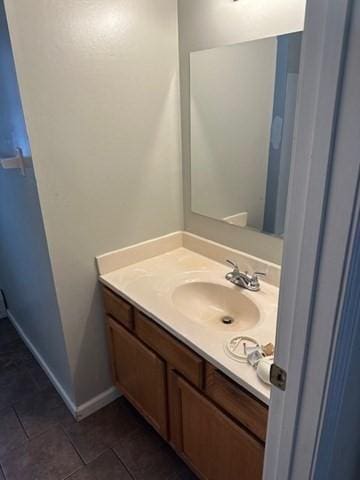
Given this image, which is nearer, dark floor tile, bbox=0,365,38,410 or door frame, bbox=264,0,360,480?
door frame, bbox=264,0,360,480

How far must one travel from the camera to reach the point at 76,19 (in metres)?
1.24

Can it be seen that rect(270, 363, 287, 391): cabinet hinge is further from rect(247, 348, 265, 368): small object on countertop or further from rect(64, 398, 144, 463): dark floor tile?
rect(64, 398, 144, 463): dark floor tile

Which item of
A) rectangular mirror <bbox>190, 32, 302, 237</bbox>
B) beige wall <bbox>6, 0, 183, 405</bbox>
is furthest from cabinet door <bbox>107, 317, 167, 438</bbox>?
rectangular mirror <bbox>190, 32, 302, 237</bbox>

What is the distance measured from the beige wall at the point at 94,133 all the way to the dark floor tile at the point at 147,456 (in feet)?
1.07

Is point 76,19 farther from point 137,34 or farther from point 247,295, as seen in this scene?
point 247,295

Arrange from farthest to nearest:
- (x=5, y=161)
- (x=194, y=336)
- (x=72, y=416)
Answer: (x=72, y=416) < (x=5, y=161) < (x=194, y=336)

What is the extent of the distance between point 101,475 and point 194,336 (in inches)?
35.3

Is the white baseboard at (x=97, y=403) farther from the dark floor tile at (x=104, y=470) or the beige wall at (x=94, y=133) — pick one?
the dark floor tile at (x=104, y=470)

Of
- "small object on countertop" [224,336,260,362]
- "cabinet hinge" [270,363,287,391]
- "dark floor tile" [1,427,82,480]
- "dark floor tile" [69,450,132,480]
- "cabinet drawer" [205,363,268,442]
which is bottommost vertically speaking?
"dark floor tile" [69,450,132,480]

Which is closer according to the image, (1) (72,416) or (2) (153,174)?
(2) (153,174)

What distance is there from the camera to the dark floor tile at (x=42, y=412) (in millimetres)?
1720

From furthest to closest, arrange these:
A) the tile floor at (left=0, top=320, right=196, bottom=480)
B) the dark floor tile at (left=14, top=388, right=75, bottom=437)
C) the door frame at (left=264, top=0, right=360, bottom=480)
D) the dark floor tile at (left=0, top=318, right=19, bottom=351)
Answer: the dark floor tile at (left=0, top=318, right=19, bottom=351) < the dark floor tile at (left=14, top=388, right=75, bottom=437) < the tile floor at (left=0, top=320, right=196, bottom=480) < the door frame at (left=264, top=0, right=360, bottom=480)

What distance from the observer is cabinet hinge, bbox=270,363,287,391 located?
2.33ft

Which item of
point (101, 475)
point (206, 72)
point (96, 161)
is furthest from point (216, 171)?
point (101, 475)
